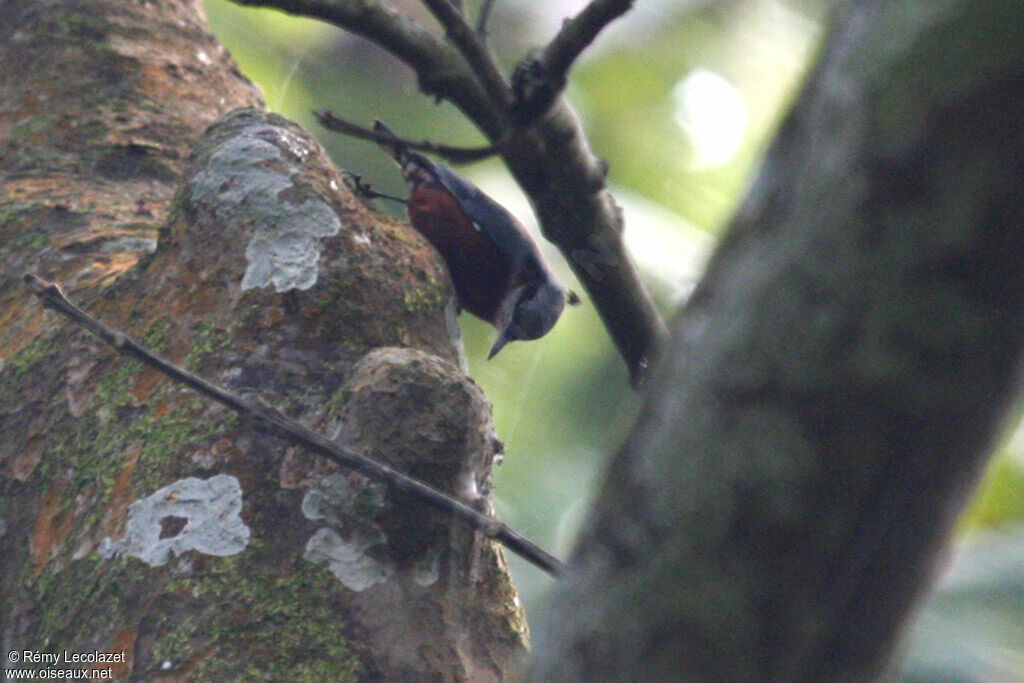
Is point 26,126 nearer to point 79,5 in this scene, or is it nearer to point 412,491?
point 79,5

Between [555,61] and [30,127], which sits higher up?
[555,61]

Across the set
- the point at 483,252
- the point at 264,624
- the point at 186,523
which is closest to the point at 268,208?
the point at 186,523

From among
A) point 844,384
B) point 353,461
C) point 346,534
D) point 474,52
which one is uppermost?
point 844,384

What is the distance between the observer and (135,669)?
4.86 ft

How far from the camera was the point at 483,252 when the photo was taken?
377 cm

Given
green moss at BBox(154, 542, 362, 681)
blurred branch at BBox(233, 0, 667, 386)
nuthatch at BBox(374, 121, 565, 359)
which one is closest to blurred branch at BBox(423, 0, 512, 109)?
blurred branch at BBox(233, 0, 667, 386)

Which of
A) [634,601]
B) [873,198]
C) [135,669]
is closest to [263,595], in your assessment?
[135,669]

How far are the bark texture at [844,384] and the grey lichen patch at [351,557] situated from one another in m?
0.74

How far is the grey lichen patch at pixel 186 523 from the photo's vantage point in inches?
62.4

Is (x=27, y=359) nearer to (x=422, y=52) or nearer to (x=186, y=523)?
(x=186, y=523)

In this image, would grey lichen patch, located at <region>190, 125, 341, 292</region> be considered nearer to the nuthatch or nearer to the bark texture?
the bark texture

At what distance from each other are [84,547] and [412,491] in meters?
0.68

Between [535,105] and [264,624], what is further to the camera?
[535,105]

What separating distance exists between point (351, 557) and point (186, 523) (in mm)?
253
